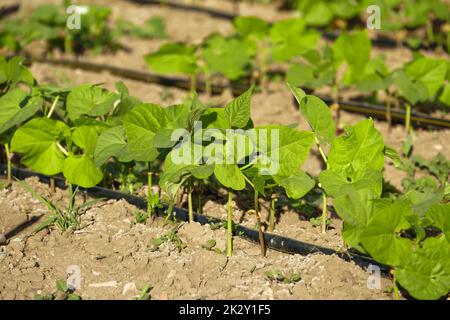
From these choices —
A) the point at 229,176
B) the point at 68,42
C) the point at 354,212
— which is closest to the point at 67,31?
the point at 68,42

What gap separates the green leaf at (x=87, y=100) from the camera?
2.81 metres

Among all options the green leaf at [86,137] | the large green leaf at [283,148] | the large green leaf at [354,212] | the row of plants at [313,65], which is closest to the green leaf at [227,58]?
the row of plants at [313,65]

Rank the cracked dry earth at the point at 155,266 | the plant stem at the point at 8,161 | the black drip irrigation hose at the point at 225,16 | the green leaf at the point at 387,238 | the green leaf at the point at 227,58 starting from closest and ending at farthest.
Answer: the green leaf at the point at 387,238 < the cracked dry earth at the point at 155,266 < the plant stem at the point at 8,161 < the green leaf at the point at 227,58 < the black drip irrigation hose at the point at 225,16

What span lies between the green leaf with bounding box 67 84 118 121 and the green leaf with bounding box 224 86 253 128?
58 cm

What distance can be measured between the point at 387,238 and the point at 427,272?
161mm

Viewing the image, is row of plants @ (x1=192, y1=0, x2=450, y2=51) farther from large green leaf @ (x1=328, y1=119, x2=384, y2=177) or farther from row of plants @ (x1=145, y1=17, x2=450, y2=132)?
large green leaf @ (x1=328, y1=119, x2=384, y2=177)

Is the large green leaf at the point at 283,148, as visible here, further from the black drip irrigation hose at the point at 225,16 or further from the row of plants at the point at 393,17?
the black drip irrigation hose at the point at 225,16

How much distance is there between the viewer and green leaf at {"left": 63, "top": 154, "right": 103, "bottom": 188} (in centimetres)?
270

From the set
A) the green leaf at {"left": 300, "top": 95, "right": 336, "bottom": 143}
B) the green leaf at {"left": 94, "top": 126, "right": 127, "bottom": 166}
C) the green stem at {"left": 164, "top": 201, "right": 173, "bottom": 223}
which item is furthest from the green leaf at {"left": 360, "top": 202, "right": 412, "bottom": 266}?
the green leaf at {"left": 94, "top": 126, "right": 127, "bottom": 166}

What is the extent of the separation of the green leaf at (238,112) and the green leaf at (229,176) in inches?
6.3

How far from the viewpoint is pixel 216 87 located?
13.5ft

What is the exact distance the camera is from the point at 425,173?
325cm

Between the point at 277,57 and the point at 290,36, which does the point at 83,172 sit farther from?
the point at 290,36
